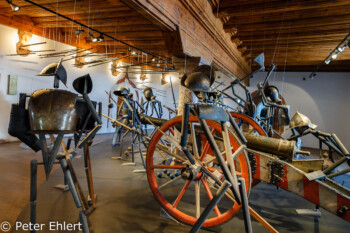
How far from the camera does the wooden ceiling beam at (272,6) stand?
385 centimetres

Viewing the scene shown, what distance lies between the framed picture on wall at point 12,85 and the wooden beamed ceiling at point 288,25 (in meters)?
5.73

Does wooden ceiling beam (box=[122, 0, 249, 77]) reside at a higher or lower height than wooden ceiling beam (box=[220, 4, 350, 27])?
lower

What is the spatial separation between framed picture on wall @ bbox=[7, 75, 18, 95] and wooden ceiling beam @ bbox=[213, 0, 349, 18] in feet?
18.8

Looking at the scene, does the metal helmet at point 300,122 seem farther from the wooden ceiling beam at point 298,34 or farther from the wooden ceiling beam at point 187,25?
the wooden ceiling beam at point 298,34

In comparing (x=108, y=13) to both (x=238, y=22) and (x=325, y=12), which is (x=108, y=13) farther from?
(x=325, y=12)

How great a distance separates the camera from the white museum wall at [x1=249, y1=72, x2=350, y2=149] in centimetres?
883

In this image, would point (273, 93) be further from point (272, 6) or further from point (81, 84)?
point (81, 84)

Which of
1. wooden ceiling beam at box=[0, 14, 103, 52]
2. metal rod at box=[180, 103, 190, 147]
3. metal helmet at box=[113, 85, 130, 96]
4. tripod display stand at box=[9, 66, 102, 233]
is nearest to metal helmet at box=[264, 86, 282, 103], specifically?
metal helmet at box=[113, 85, 130, 96]

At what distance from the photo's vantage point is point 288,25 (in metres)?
4.92

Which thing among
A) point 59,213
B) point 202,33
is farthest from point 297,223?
point 202,33

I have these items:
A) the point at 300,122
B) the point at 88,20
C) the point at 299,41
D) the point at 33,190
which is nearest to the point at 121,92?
the point at 33,190

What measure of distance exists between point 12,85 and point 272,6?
22.5 ft

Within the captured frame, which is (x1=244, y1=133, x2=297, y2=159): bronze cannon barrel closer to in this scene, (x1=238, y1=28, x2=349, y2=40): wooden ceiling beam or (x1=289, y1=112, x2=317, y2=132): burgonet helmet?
(x1=289, y1=112, x2=317, y2=132): burgonet helmet

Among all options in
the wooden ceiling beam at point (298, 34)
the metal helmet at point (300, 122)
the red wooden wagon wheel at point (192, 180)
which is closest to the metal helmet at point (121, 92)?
the red wooden wagon wheel at point (192, 180)
